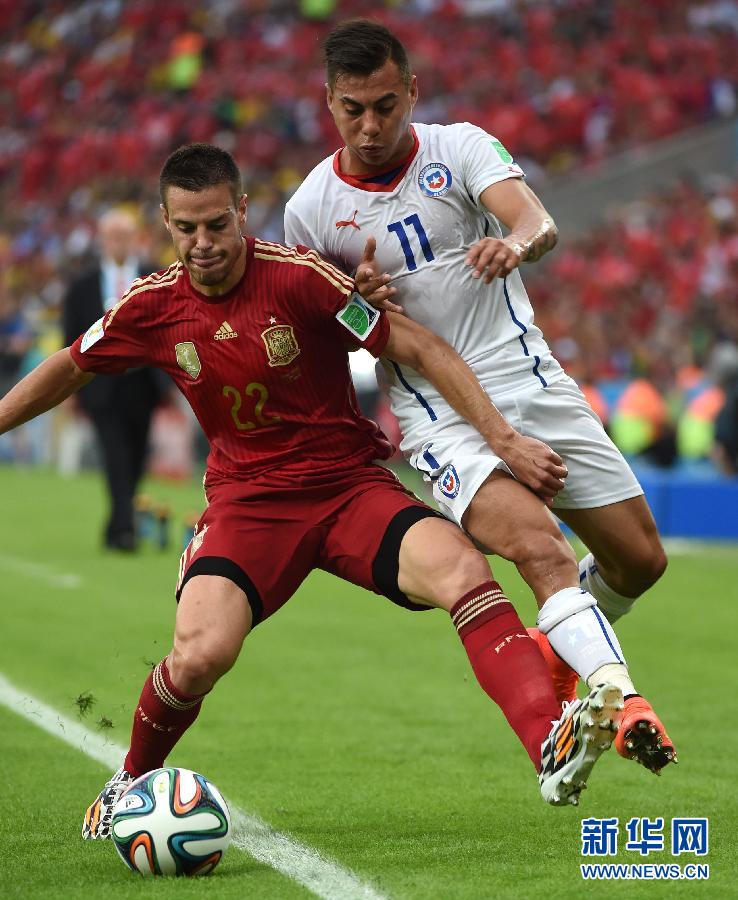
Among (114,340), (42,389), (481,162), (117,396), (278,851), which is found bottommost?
(117,396)

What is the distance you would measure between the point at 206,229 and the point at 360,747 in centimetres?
239

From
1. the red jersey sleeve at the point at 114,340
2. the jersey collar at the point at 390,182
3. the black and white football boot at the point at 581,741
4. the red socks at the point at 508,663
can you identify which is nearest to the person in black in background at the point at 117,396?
the jersey collar at the point at 390,182

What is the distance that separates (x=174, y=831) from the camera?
4.39 meters

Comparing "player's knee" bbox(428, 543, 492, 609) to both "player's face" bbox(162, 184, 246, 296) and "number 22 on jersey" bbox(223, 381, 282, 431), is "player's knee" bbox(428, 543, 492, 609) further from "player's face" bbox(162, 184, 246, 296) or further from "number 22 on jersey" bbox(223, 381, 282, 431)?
"player's face" bbox(162, 184, 246, 296)

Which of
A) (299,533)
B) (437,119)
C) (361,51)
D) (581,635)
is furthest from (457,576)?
(437,119)

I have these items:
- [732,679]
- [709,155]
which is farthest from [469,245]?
[709,155]

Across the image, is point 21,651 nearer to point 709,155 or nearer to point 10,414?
point 10,414

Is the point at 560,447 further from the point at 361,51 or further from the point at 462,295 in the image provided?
the point at 361,51

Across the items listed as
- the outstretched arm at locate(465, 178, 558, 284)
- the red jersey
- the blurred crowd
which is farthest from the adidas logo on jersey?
the blurred crowd

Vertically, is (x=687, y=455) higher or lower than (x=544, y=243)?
lower

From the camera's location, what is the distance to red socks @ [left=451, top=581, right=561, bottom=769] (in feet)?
14.3

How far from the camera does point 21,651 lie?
8.52 meters

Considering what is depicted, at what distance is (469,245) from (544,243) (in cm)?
47

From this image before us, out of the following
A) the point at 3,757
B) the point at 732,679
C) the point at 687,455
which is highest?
the point at 3,757
